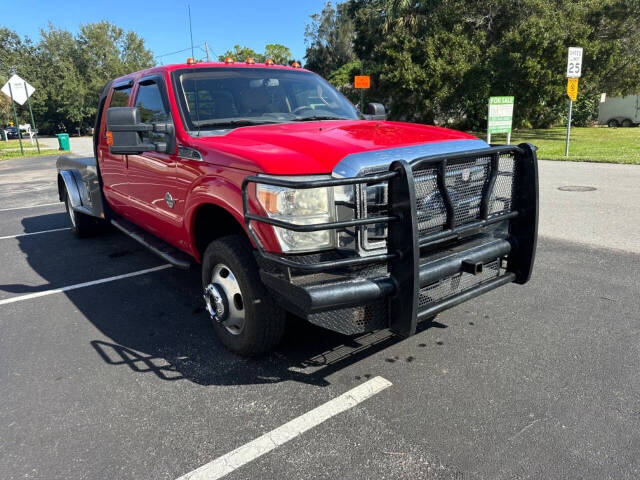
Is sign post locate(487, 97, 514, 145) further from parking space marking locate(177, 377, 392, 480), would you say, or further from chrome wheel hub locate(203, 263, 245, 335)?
parking space marking locate(177, 377, 392, 480)

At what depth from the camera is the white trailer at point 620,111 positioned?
3284cm

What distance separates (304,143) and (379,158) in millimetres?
493

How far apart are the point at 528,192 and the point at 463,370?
133 cm

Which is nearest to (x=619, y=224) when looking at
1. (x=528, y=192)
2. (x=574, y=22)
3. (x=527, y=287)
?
(x=527, y=287)

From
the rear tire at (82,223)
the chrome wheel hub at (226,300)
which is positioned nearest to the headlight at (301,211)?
the chrome wheel hub at (226,300)

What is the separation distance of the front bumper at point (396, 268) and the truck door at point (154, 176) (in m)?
1.36

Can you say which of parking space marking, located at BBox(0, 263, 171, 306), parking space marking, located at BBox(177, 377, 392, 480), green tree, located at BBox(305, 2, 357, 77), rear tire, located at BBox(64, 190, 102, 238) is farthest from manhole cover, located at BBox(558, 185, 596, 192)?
green tree, located at BBox(305, 2, 357, 77)

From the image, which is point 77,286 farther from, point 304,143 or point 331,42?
point 331,42

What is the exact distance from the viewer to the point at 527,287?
4.57m

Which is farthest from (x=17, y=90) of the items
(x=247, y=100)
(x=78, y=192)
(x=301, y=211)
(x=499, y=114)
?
(x=301, y=211)

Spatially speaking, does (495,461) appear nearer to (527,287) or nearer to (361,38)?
(527,287)

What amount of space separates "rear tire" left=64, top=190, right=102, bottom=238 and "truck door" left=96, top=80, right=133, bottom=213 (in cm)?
152

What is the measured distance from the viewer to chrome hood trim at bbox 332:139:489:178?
265 centimetres

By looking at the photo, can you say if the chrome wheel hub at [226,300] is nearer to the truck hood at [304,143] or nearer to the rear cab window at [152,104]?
the truck hood at [304,143]
